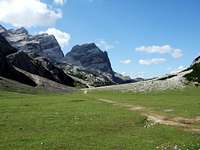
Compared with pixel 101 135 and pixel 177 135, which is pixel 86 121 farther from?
pixel 177 135

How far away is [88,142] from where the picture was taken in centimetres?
3066

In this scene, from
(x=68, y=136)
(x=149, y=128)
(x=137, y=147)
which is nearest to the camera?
(x=137, y=147)

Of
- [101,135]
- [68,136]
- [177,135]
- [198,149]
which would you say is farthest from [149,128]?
[198,149]

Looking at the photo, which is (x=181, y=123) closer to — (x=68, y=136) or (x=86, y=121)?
(x=86, y=121)

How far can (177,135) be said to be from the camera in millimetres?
35188

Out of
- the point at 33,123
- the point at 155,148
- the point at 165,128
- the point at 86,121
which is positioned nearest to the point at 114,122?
the point at 86,121

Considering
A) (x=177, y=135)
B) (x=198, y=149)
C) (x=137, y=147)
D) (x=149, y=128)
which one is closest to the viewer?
(x=198, y=149)

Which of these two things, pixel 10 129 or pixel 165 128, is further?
pixel 165 128

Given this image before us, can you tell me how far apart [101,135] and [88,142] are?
3.90m

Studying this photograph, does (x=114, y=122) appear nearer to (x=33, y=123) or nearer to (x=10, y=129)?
(x=33, y=123)

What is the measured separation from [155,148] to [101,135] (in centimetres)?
735

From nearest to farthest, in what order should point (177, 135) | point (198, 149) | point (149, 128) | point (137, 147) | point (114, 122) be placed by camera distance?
1. point (198, 149)
2. point (137, 147)
3. point (177, 135)
4. point (149, 128)
5. point (114, 122)

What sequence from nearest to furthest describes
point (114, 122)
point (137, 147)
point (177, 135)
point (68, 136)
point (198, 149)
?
point (198, 149), point (137, 147), point (68, 136), point (177, 135), point (114, 122)

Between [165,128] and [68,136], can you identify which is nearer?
[68,136]
